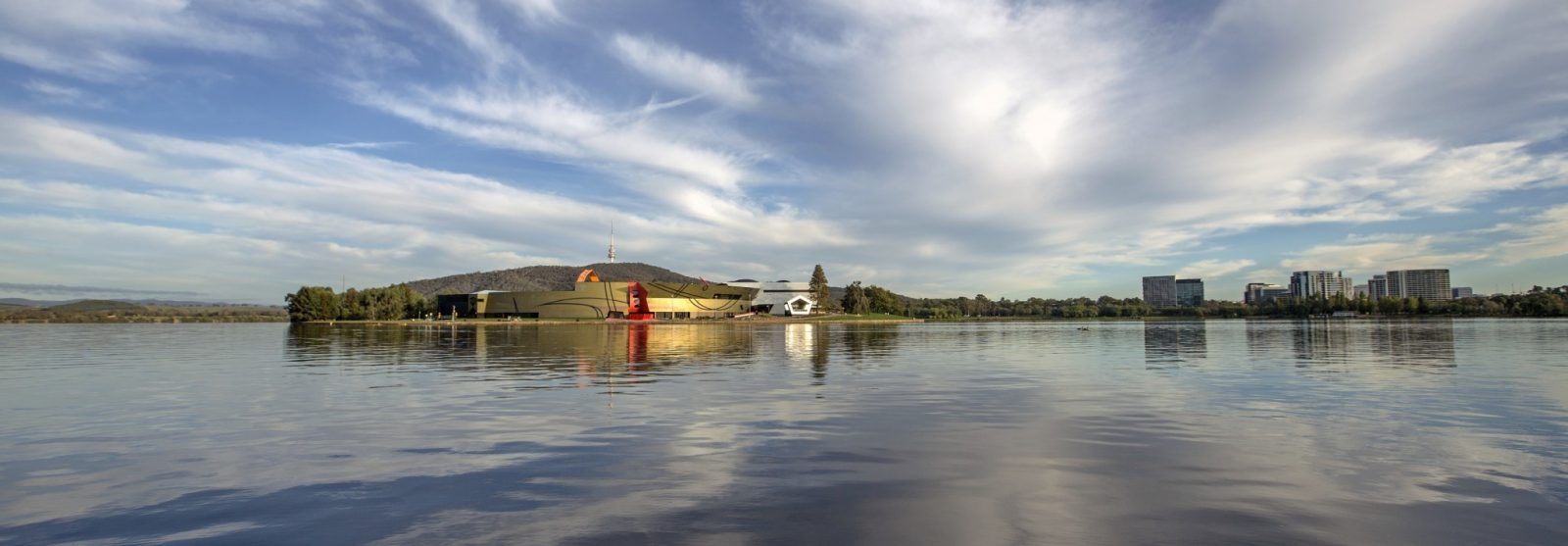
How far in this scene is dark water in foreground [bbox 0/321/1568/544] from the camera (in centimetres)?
892

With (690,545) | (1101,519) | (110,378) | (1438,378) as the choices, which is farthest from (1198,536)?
(110,378)

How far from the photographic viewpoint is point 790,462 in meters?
12.9

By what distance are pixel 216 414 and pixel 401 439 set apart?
794 centimetres

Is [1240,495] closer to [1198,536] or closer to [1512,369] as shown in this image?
[1198,536]

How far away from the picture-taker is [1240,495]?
10.4 metres

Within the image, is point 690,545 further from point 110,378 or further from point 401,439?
point 110,378

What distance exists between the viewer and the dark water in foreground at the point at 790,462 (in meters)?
8.92

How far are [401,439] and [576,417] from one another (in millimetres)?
4045

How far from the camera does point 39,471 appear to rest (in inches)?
491

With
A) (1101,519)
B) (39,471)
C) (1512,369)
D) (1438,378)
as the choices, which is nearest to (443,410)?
(39,471)

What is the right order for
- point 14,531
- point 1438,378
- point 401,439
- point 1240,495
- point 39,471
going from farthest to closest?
point 1438,378
point 401,439
point 39,471
point 1240,495
point 14,531

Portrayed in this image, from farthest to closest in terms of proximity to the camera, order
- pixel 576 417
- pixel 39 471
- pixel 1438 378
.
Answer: pixel 1438 378 → pixel 576 417 → pixel 39 471

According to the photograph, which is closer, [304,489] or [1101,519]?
[1101,519]

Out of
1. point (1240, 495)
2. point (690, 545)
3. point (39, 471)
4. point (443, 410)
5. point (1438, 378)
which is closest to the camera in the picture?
point (690, 545)
